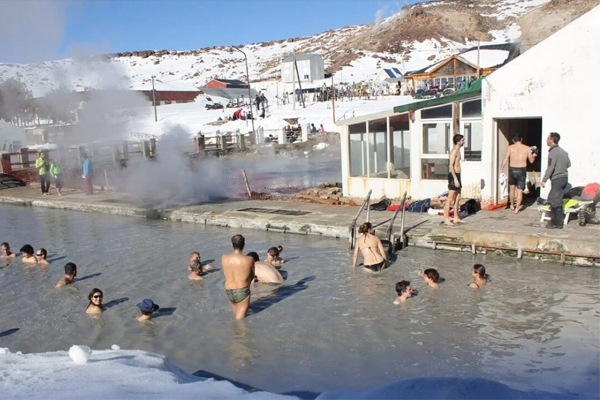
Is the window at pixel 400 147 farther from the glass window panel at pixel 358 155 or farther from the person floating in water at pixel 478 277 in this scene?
the person floating in water at pixel 478 277

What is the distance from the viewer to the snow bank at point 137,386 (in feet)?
15.8

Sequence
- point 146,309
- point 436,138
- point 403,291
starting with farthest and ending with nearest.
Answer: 1. point 436,138
2. point 403,291
3. point 146,309

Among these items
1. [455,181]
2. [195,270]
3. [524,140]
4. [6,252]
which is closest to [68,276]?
[195,270]

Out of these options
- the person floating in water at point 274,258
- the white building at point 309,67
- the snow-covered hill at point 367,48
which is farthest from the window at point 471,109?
the white building at point 309,67

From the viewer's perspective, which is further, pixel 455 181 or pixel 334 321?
pixel 455 181

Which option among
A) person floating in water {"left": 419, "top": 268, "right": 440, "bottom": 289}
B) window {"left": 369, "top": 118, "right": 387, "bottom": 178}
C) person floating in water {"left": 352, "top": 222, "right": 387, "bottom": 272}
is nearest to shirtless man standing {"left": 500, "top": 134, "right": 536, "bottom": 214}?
person floating in water {"left": 352, "top": 222, "right": 387, "bottom": 272}

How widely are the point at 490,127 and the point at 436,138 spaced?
6.34 feet

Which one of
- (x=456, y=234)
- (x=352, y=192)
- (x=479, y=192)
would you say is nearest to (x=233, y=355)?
(x=456, y=234)

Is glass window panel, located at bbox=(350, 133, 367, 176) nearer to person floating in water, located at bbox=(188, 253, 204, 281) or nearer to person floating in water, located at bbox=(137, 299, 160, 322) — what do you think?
person floating in water, located at bbox=(188, 253, 204, 281)

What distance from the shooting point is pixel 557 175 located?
430 inches

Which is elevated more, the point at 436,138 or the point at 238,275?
the point at 436,138

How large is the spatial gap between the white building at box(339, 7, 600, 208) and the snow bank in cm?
795

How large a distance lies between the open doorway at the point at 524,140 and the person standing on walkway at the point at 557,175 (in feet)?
8.20

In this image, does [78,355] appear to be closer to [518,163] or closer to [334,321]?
[334,321]
